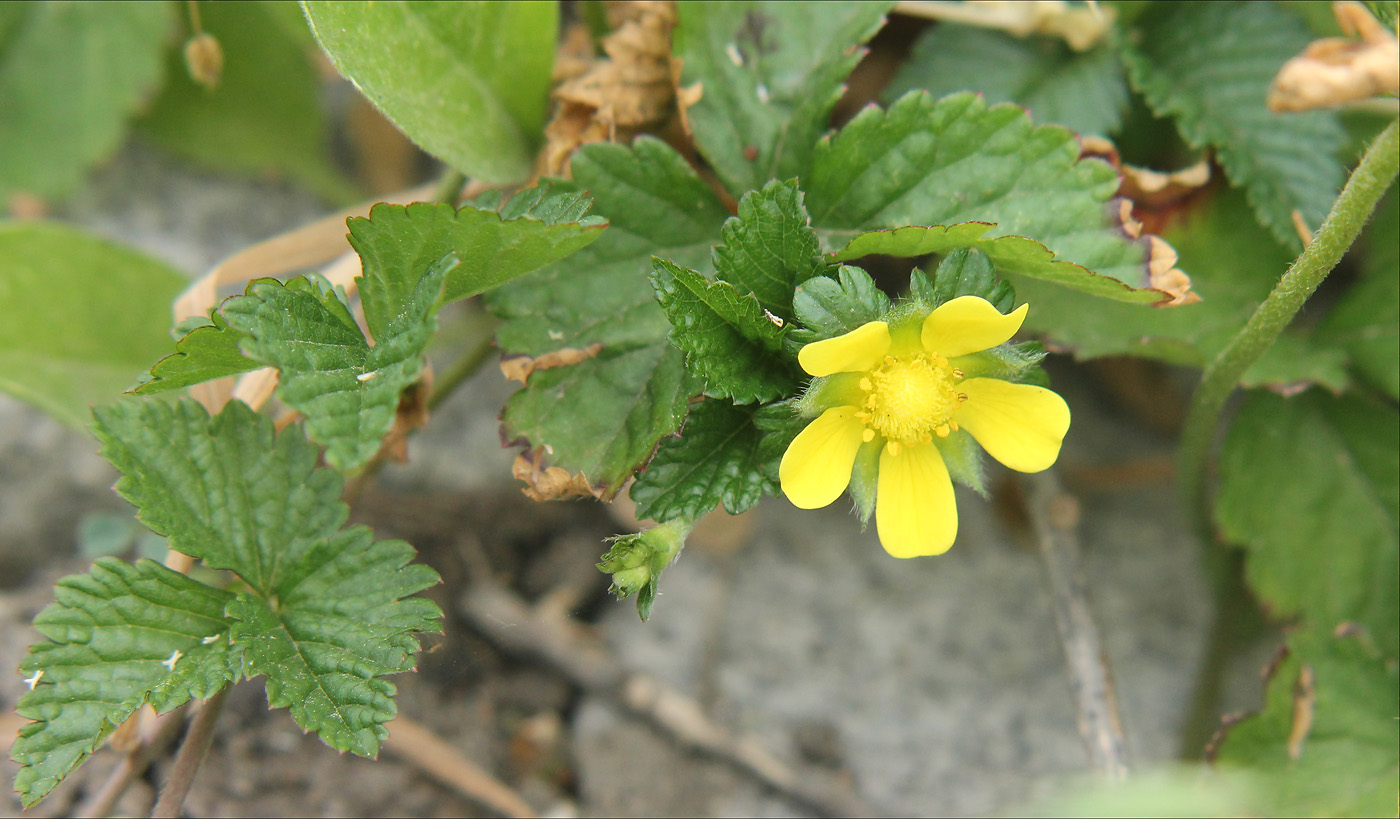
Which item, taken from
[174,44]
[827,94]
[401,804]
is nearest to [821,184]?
[827,94]

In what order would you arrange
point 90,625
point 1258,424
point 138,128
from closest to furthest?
point 90,625
point 1258,424
point 138,128

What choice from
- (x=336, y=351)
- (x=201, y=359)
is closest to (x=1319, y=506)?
(x=336, y=351)

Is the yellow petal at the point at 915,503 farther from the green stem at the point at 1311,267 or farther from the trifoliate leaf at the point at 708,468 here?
the green stem at the point at 1311,267

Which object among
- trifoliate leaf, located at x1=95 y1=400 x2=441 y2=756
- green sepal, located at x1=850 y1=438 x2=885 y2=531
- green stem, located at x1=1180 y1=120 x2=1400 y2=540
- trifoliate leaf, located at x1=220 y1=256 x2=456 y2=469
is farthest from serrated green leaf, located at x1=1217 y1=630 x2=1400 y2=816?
trifoliate leaf, located at x1=220 y1=256 x2=456 y2=469

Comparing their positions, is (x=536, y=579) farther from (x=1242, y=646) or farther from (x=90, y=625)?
(x=1242, y=646)

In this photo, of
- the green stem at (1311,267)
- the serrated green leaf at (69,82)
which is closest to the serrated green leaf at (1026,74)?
the green stem at (1311,267)

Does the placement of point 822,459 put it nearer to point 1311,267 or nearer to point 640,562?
point 640,562
